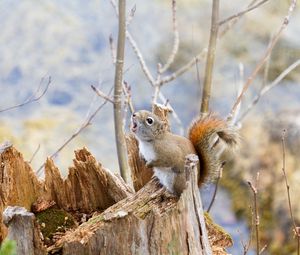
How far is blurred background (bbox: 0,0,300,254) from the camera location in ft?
11.5

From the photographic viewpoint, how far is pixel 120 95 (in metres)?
1.91

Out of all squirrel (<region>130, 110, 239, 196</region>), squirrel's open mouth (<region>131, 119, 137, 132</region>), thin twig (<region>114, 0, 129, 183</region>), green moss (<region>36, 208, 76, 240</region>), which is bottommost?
green moss (<region>36, 208, 76, 240</region>)

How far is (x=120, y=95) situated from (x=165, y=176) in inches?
14.9

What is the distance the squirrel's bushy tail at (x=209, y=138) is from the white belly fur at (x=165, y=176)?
105mm

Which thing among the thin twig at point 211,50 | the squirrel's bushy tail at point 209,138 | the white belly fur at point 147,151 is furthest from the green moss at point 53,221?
the thin twig at point 211,50

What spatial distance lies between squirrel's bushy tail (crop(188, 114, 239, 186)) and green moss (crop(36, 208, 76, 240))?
33 cm

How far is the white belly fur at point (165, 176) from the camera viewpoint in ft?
5.08

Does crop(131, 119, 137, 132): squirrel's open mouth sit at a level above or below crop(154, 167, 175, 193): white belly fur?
above

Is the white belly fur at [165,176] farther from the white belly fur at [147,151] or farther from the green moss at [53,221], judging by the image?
the green moss at [53,221]

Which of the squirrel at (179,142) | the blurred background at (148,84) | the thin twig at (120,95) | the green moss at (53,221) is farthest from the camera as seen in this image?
the blurred background at (148,84)

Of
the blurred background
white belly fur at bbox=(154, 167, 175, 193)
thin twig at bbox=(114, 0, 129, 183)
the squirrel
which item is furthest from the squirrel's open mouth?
the blurred background

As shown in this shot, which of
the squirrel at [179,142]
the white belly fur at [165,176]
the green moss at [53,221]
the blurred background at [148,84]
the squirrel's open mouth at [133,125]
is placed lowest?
the green moss at [53,221]

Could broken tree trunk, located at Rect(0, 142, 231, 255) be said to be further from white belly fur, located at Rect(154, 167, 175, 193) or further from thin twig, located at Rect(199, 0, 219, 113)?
thin twig, located at Rect(199, 0, 219, 113)

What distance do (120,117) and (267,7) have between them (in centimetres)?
255
